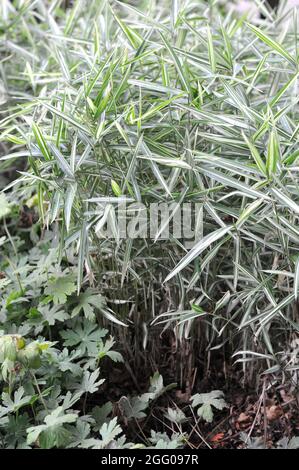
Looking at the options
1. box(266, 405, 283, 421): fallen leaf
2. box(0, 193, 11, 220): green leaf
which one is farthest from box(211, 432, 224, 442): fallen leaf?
box(0, 193, 11, 220): green leaf

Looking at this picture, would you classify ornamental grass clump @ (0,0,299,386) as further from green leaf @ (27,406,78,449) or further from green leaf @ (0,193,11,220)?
green leaf @ (27,406,78,449)

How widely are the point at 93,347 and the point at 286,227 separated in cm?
64

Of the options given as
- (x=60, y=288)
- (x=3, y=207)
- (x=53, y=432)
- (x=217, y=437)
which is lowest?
(x=217, y=437)

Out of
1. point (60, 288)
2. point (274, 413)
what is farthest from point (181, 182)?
point (274, 413)

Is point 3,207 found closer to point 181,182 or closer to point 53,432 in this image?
point 181,182

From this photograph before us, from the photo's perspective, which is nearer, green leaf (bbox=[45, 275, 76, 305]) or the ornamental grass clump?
the ornamental grass clump

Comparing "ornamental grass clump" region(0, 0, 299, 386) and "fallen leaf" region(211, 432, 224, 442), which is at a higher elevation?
"ornamental grass clump" region(0, 0, 299, 386)

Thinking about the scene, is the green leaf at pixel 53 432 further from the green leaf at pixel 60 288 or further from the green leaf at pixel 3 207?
the green leaf at pixel 3 207

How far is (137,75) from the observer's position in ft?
6.16

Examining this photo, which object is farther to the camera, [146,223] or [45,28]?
[45,28]

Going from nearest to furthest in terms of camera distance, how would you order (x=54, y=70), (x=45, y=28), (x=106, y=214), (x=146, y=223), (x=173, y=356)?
(x=106, y=214) → (x=146, y=223) → (x=173, y=356) → (x=54, y=70) → (x=45, y=28)

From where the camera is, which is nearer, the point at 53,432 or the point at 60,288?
the point at 53,432
